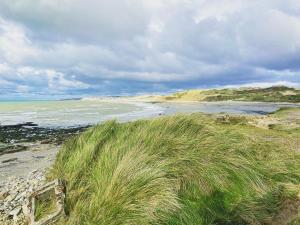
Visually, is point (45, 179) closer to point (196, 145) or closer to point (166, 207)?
point (196, 145)

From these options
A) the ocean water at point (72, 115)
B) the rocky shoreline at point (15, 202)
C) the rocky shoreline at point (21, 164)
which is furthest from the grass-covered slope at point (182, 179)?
the ocean water at point (72, 115)

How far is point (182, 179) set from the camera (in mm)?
6914

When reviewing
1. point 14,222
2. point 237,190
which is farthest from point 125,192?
point 14,222

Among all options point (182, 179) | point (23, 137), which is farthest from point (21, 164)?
point (182, 179)

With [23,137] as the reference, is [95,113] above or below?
above

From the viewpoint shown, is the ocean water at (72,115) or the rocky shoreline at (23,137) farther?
the ocean water at (72,115)

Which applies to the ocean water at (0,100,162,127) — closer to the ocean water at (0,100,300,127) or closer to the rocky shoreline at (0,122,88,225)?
the ocean water at (0,100,300,127)

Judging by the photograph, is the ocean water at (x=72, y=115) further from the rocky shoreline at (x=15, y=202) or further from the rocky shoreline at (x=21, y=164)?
the rocky shoreline at (x=15, y=202)

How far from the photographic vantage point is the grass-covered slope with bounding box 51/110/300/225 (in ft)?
19.1

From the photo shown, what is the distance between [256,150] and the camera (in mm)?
9281

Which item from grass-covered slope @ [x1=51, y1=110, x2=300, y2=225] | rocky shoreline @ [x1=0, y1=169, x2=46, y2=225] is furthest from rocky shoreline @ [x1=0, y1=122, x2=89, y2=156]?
grass-covered slope @ [x1=51, y1=110, x2=300, y2=225]

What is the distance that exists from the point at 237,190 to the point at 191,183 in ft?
3.25

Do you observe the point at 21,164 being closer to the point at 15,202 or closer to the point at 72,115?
the point at 15,202

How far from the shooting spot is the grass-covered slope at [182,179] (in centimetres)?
584
